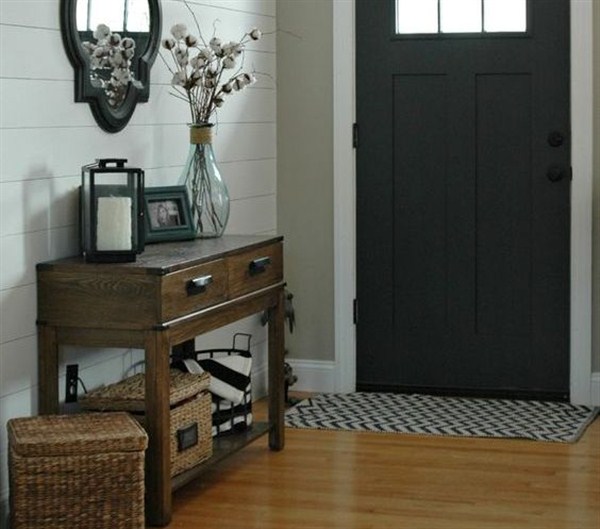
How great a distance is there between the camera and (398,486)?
171 inches

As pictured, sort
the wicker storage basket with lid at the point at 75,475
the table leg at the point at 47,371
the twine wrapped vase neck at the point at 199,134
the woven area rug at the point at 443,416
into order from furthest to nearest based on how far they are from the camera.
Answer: the woven area rug at the point at 443,416, the twine wrapped vase neck at the point at 199,134, the table leg at the point at 47,371, the wicker storage basket with lid at the point at 75,475

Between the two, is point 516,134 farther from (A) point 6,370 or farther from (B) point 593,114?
(A) point 6,370

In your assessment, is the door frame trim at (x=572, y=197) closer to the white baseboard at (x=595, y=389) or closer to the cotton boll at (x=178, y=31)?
the white baseboard at (x=595, y=389)

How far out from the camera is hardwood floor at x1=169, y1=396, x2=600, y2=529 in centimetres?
398

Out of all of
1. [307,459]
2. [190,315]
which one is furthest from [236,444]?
[190,315]

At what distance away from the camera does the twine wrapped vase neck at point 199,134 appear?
4.60m

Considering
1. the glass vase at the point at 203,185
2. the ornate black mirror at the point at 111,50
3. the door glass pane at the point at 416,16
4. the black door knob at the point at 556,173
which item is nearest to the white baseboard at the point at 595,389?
the black door knob at the point at 556,173

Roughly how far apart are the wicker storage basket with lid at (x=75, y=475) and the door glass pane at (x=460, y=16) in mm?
2617

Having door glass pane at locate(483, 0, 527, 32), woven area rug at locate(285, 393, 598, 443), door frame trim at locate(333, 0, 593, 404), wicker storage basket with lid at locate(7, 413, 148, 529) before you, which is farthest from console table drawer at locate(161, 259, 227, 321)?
door glass pane at locate(483, 0, 527, 32)

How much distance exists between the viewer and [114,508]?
11.8ft

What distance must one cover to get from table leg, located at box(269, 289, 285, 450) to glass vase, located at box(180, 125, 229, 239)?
1.26ft

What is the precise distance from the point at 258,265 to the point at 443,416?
3.96 feet

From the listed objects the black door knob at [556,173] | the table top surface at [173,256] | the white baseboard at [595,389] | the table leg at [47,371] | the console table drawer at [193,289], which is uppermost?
the black door knob at [556,173]

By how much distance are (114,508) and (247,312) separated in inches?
42.2
